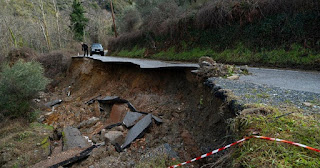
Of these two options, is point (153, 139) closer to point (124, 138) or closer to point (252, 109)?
point (124, 138)

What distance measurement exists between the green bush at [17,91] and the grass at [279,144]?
36.0 ft

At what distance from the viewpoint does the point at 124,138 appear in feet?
18.2

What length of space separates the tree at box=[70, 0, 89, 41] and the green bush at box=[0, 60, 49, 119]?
2869 centimetres

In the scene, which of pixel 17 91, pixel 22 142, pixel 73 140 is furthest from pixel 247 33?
pixel 17 91

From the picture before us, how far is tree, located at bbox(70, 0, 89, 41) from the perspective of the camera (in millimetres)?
35625

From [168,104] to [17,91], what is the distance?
878 cm

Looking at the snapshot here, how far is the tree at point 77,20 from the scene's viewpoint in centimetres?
3562

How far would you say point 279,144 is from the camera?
1881 mm

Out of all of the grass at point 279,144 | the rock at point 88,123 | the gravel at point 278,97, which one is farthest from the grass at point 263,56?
the rock at point 88,123

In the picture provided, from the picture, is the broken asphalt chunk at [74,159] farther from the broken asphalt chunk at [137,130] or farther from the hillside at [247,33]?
the hillside at [247,33]

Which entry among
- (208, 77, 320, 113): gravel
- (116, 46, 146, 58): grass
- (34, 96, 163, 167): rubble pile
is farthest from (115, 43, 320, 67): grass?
(116, 46, 146, 58): grass

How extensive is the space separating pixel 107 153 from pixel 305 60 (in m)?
8.47

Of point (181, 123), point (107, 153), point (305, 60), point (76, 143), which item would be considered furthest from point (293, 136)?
point (305, 60)

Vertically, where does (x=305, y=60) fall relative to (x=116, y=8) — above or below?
below
